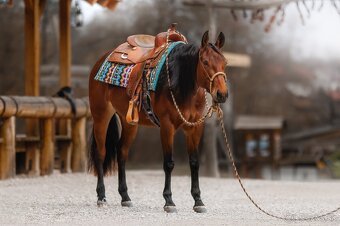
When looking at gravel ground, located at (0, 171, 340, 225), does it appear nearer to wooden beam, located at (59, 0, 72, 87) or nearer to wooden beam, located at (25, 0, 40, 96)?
wooden beam, located at (25, 0, 40, 96)

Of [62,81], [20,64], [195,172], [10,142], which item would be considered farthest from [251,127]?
[195,172]

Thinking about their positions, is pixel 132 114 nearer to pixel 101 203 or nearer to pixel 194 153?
pixel 194 153

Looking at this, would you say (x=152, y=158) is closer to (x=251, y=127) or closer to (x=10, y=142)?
(x=251, y=127)

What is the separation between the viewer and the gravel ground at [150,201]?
7785mm

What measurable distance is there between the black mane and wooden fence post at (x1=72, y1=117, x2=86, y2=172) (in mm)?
6594

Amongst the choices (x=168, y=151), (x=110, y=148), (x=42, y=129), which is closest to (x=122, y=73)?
(x=110, y=148)

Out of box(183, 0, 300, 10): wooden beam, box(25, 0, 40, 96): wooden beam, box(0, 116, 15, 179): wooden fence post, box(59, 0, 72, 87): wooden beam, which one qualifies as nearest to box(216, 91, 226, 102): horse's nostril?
box(0, 116, 15, 179): wooden fence post

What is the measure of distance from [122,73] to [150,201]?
1606 mm

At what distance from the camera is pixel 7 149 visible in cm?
1289

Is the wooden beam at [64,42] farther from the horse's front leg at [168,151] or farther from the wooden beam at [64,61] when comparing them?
the horse's front leg at [168,151]

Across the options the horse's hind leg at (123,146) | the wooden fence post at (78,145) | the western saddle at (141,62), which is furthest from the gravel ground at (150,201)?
the western saddle at (141,62)

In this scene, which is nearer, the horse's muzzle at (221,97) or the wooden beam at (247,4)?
the horse's muzzle at (221,97)

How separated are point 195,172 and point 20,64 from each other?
71.4 feet

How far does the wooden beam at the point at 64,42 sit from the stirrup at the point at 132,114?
6.59 m
